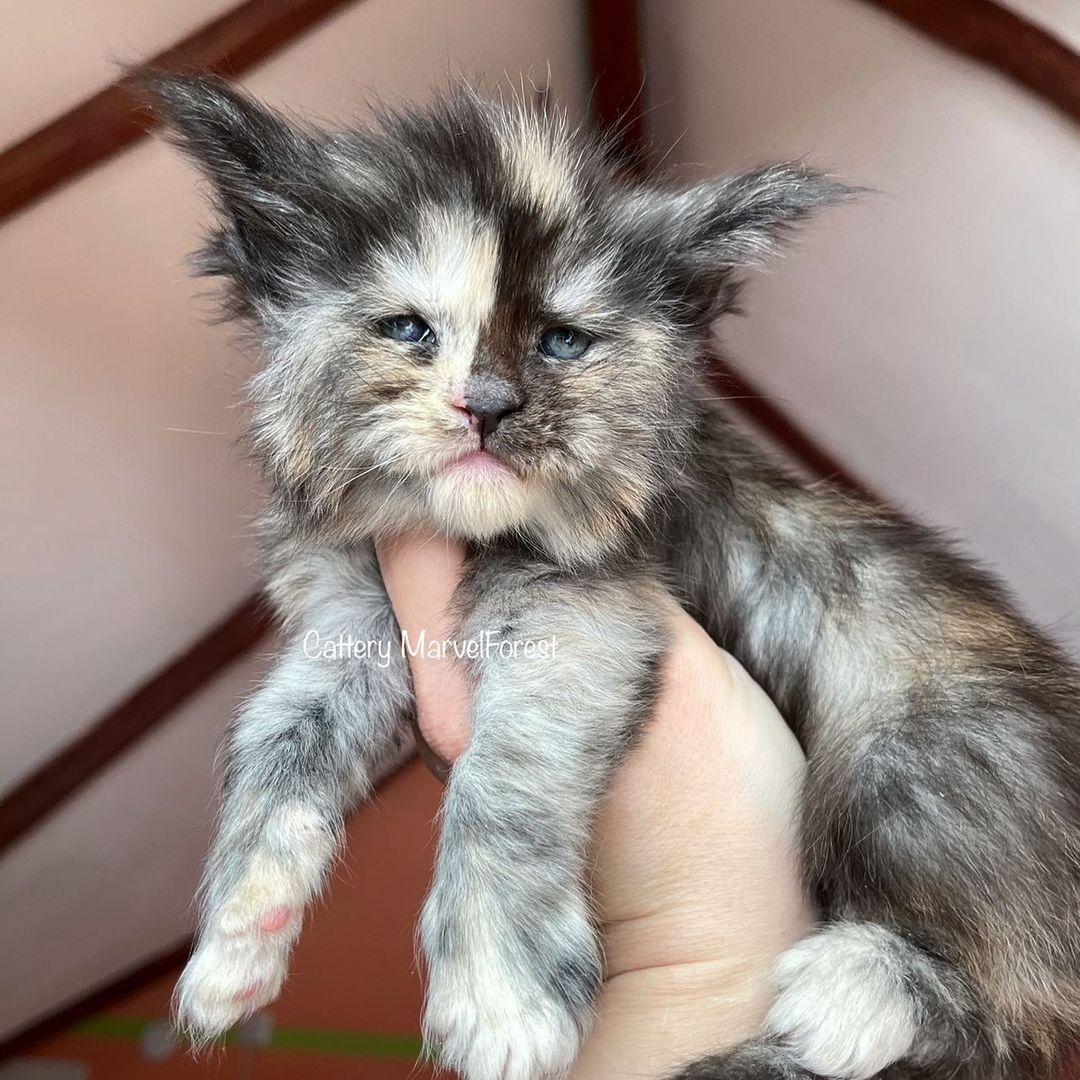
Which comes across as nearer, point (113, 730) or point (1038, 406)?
point (1038, 406)

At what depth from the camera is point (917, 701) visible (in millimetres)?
1278

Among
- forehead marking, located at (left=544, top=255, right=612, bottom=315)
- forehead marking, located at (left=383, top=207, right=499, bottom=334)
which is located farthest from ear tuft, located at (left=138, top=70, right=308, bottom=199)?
forehead marking, located at (left=544, top=255, right=612, bottom=315)

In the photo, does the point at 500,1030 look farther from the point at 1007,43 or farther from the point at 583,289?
the point at 1007,43

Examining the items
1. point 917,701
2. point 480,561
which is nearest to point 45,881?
point 480,561

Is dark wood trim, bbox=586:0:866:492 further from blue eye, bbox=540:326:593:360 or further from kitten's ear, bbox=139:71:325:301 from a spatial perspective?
kitten's ear, bbox=139:71:325:301

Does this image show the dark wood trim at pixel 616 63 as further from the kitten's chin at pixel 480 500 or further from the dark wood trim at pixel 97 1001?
the dark wood trim at pixel 97 1001

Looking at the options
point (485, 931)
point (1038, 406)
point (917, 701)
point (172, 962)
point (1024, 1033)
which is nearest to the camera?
point (485, 931)

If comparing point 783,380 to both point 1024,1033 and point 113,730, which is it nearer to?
point 1024,1033

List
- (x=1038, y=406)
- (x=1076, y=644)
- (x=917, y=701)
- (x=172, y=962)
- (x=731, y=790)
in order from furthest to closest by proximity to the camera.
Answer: (x=172, y=962)
(x=1076, y=644)
(x=1038, y=406)
(x=731, y=790)
(x=917, y=701)

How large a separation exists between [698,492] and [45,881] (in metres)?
2.09

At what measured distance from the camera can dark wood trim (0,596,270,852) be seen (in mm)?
2270

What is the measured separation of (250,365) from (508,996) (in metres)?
1.44

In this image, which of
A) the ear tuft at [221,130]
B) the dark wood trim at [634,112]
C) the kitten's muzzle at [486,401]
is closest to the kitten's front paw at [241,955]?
the kitten's muzzle at [486,401]

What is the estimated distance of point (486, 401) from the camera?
3.42 ft
